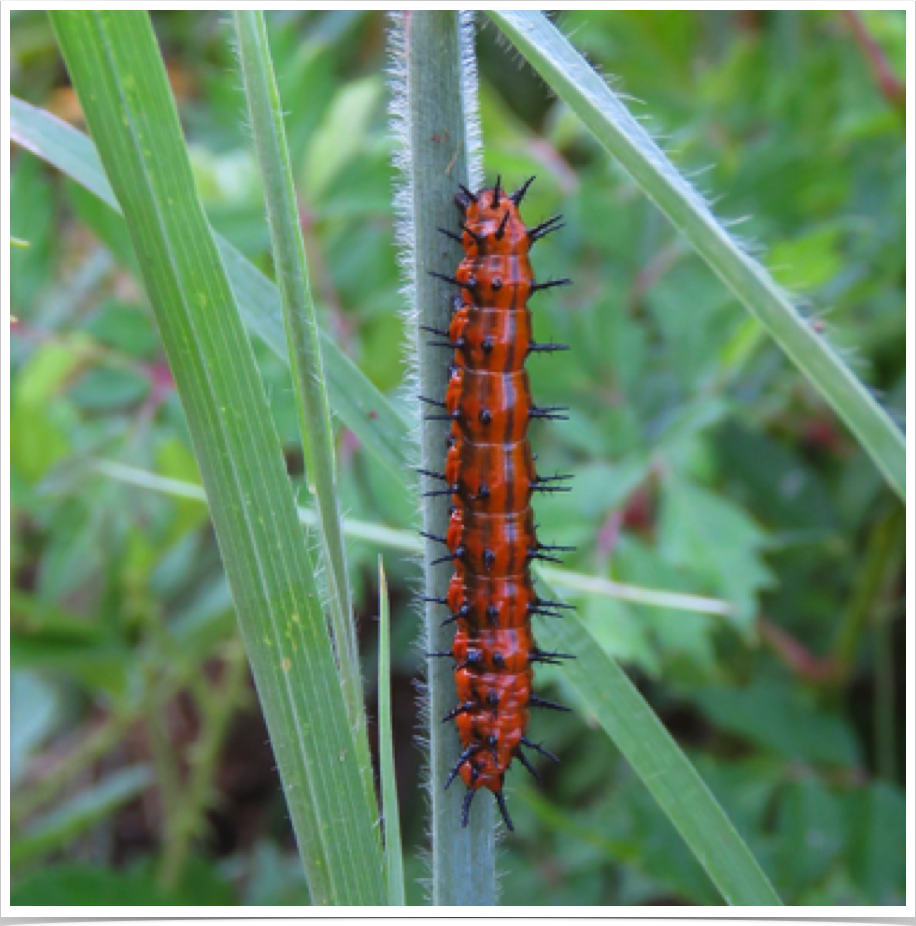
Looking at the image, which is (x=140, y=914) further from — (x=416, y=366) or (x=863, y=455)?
(x=863, y=455)

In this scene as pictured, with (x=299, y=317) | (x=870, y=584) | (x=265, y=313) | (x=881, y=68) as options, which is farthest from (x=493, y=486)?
(x=881, y=68)

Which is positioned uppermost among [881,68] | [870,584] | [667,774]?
[881,68]

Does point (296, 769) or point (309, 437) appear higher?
point (309, 437)

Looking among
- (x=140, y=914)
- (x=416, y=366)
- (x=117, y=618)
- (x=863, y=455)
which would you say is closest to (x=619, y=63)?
(x=863, y=455)

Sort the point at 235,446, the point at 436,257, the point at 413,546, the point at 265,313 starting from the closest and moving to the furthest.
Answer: the point at 235,446
the point at 436,257
the point at 265,313
the point at 413,546

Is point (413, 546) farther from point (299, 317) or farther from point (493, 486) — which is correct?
point (299, 317)

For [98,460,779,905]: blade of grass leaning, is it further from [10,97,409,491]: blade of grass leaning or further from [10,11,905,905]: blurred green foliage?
[10,11,905,905]: blurred green foliage

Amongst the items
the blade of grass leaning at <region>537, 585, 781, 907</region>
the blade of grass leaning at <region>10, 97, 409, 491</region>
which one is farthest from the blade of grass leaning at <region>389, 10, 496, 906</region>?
the blade of grass leaning at <region>537, 585, 781, 907</region>
